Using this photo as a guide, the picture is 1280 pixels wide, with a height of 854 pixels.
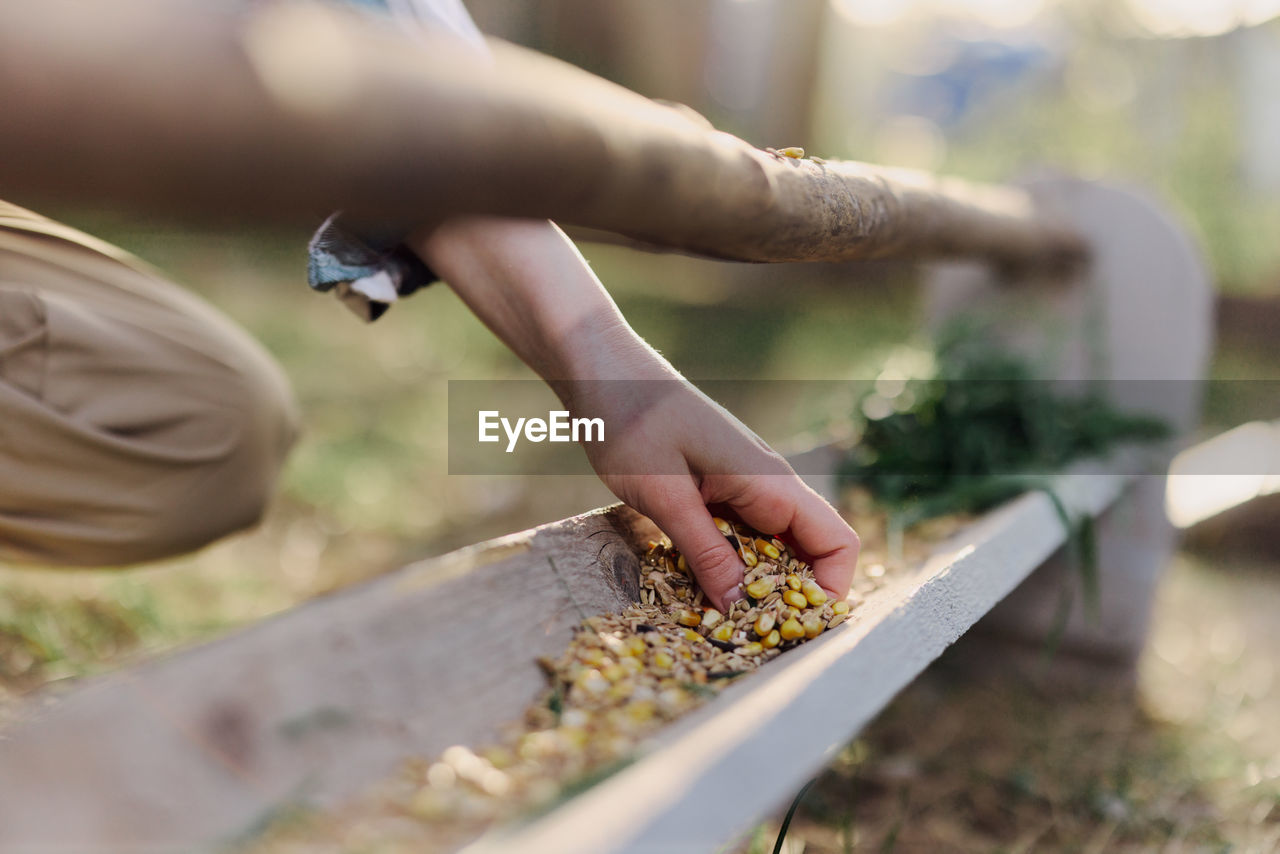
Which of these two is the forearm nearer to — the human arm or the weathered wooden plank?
the human arm

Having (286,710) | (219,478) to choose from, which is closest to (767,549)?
(286,710)

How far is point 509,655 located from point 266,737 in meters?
0.21

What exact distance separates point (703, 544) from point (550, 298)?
0.29 meters

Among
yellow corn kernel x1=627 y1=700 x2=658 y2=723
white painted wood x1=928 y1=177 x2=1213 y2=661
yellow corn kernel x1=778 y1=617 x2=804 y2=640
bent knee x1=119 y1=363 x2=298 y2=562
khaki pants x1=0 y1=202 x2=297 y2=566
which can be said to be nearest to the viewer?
yellow corn kernel x1=627 y1=700 x2=658 y2=723

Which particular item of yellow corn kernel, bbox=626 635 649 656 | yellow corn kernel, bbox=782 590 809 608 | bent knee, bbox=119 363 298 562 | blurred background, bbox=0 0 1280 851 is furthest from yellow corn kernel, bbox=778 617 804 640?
bent knee, bbox=119 363 298 562

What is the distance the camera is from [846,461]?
151 cm

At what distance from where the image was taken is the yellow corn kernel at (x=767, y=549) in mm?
876

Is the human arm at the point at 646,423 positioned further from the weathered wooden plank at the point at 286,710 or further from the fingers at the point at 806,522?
the weathered wooden plank at the point at 286,710

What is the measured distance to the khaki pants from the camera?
1.19m

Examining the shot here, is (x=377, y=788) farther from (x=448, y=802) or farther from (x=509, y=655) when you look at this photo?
(x=509, y=655)

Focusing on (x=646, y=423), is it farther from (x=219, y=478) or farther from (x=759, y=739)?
(x=219, y=478)

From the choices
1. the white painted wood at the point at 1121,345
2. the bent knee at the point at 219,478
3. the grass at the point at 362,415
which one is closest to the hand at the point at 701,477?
the grass at the point at 362,415

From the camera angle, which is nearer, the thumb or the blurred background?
the thumb

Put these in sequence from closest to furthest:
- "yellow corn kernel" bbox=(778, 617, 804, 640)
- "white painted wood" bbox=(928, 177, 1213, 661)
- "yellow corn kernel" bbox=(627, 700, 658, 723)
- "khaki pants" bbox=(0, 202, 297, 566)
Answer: "yellow corn kernel" bbox=(627, 700, 658, 723), "yellow corn kernel" bbox=(778, 617, 804, 640), "khaki pants" bbox=(0, 202, 297, 566), "white painted wood" bbox=(928, 177, 1213, 661)
